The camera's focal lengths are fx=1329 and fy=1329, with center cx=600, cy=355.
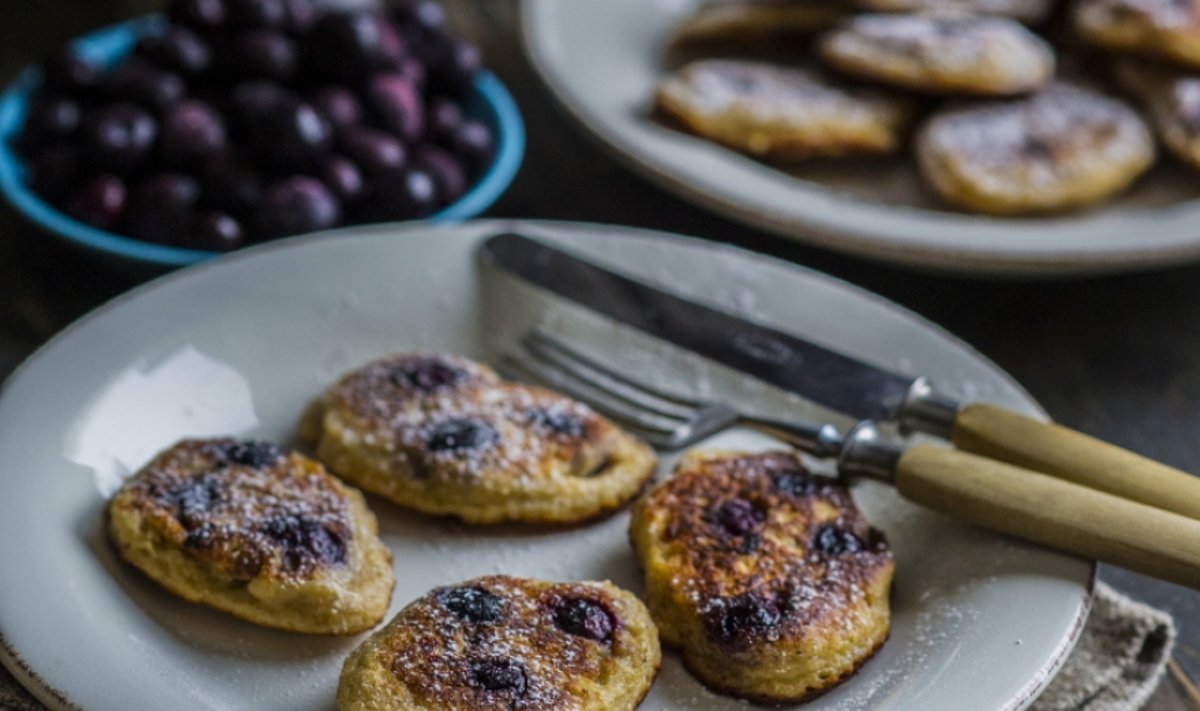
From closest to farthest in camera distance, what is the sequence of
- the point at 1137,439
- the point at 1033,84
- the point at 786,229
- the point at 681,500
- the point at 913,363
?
1. the point at 681,500
2. the point at 913,363
3. the point at 1137,439
4. the point at 786,229
5. the point at 1033,84

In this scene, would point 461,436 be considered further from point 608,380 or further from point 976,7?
point 976,7

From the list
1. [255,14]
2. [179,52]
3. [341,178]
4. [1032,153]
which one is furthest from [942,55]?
[179,52]

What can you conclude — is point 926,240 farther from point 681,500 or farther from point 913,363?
point 681,500

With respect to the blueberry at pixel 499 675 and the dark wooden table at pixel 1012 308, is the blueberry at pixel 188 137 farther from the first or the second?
the blueberry at pixel 499 675

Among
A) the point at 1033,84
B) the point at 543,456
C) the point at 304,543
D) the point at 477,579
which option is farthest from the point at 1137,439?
the point at 304,543

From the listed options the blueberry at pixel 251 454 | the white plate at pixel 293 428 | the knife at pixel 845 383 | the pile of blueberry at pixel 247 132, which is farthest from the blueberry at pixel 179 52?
the blueberry at pixel 251 454
